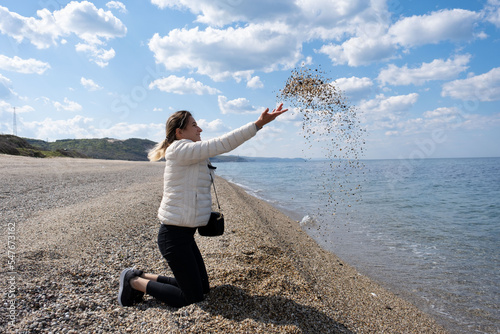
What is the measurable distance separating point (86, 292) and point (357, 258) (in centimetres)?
660

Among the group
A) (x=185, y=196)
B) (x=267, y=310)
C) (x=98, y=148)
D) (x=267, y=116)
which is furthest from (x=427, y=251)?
(x=98, y=148)

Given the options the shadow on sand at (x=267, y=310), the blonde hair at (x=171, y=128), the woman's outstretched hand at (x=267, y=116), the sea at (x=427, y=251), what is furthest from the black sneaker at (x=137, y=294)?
the sea at (x=427, y=251)

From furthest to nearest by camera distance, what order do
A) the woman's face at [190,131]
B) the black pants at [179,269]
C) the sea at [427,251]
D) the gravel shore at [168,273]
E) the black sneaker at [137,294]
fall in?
the sea at [427,251]
the black sneaker at [137,294]
the woman's face at [190,131]
the black pants at [179,269]
the gravel shore at [168,273]

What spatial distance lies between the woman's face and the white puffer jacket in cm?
19

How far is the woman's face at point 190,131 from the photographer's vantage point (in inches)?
134

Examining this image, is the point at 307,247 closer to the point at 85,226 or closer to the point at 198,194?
the point at 198,194

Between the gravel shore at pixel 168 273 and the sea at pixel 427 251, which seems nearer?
the gravel shore at pixel 168 273

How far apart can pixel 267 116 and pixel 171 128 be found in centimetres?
114

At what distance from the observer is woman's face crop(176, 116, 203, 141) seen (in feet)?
11.1

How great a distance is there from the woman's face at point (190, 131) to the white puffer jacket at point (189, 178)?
7.5 inches

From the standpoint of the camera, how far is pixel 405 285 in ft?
20.6

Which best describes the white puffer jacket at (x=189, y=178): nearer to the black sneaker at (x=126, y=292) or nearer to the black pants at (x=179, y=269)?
the black pants at (x=179, y=269)

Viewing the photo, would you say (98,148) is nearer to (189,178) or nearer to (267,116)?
(189,178)

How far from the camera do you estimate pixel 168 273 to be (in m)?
4.56
